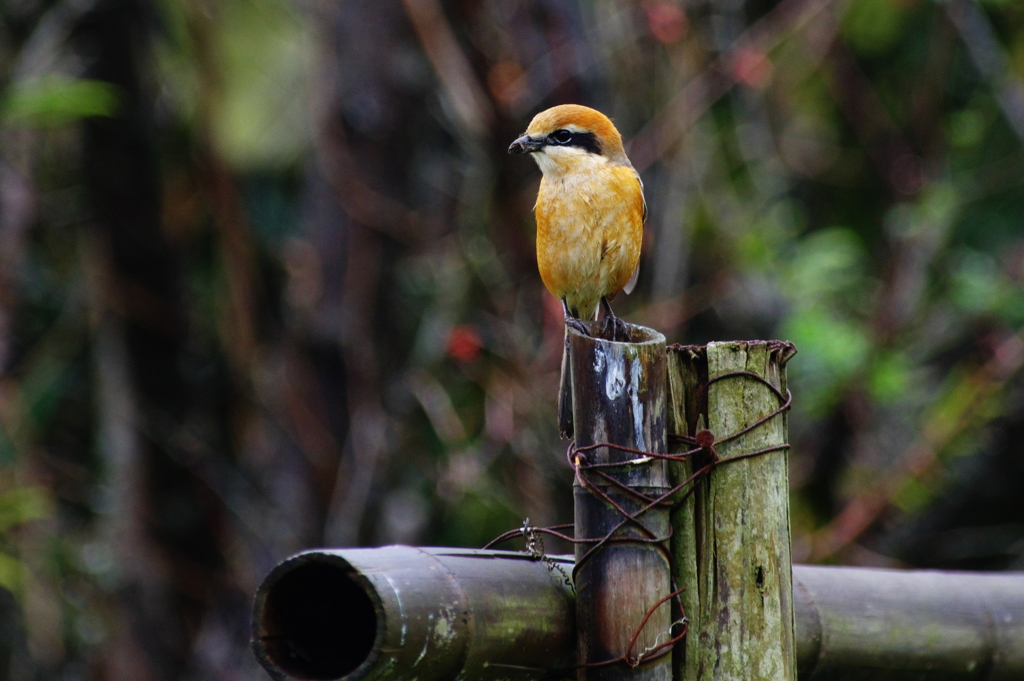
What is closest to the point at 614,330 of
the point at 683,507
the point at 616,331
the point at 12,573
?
the point at 616,331

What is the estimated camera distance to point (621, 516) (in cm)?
205

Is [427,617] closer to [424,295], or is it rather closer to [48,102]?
[48,102]

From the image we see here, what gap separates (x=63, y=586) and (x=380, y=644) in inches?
258

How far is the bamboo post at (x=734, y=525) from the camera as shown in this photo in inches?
81.8

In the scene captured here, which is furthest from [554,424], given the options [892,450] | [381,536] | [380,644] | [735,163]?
[380,644]

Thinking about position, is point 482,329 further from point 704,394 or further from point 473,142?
point 704,394

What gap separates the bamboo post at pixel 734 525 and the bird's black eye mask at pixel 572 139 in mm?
1393

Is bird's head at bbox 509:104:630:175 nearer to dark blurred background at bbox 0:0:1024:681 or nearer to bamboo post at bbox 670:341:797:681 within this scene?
bamboo post at bbox 670:341:797:681

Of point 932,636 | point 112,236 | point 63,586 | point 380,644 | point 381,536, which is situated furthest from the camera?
point 63,586

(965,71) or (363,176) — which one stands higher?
(965,71)

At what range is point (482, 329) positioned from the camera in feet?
19.8

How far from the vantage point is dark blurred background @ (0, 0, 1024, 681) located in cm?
587

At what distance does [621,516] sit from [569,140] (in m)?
1.66

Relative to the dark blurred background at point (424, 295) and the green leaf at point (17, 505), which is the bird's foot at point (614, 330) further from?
the green leaf at point (17, 505)
